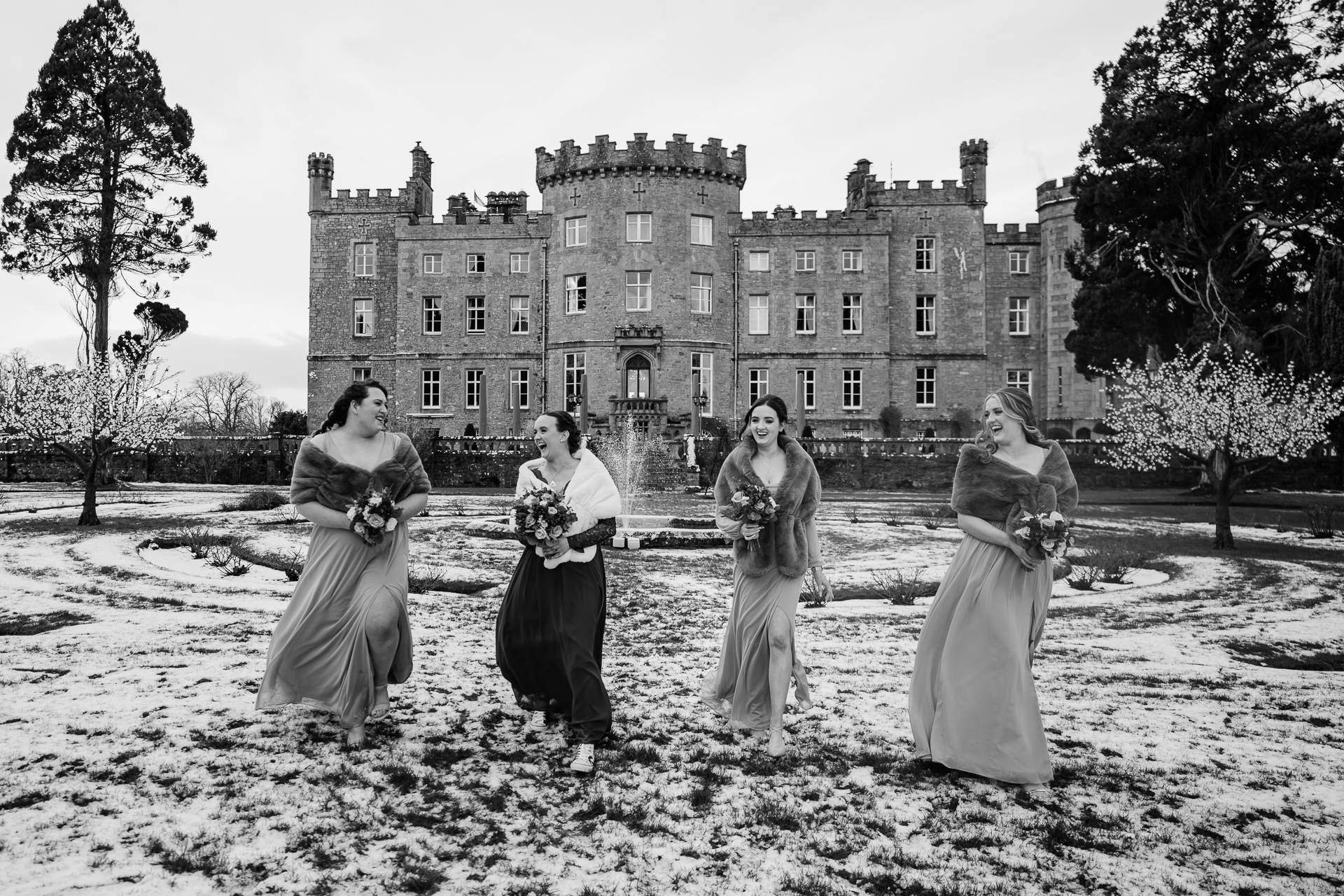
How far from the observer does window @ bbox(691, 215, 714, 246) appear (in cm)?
3953

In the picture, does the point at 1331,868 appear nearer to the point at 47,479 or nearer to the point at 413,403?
the point at 47,479

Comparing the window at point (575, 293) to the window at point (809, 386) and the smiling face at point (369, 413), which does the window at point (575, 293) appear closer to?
the window at point (809, 386)

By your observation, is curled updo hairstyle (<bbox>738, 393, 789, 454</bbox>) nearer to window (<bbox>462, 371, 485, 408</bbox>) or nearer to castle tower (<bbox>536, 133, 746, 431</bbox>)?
castle tower (<bbox>536, 133, 746, 431</bbox>)

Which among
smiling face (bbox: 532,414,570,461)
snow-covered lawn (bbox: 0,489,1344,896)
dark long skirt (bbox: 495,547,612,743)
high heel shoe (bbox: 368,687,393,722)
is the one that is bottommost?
snow-covered lawn (bbox: 0,489,1344,896)

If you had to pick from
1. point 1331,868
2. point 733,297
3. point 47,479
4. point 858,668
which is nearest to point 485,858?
point 1331,868

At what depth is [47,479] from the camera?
31047 mm

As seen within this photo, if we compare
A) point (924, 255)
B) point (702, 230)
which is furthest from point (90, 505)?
point (924, 255)

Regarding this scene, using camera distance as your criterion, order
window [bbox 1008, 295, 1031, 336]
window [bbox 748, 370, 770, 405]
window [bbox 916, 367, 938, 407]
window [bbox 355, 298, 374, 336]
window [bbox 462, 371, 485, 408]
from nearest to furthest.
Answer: window [bbox 748, 370, 770, 405]
window [bbox 916, 367, 938, 407]
window [bbox 462, 371, 485, 408]
window [bbox 355, 298, 374, 336]
window [bbox 1008, 295, 1031, 336]

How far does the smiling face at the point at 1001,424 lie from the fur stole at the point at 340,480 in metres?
3.16

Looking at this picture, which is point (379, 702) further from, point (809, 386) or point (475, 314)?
point (475, 314)

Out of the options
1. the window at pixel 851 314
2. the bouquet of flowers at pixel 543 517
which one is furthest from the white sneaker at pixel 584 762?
the window at pixel 851 314

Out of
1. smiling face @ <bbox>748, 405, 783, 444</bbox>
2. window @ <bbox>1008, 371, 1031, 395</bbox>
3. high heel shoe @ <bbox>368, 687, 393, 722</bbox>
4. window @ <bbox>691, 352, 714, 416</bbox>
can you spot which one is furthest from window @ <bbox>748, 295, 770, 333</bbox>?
high heel shoe @ <bbox>368, 687, 393, 722</bbox>

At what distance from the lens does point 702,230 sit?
39781 mm

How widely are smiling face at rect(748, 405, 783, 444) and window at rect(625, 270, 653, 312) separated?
33897 millimetres
